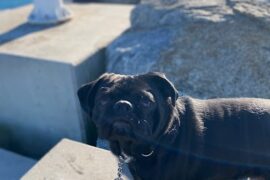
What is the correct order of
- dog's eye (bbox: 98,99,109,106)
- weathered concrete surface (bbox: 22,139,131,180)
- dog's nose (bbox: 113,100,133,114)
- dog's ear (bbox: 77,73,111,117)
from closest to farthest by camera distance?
1. dog's nose (bbox: 113,100,133,114)
2. dog's eye (bbox: 98,99,109,106)
3. dog's ear (bbox: 77,73,111,117)
4. weathered concrete surface (bbox: 22,139,131,180)

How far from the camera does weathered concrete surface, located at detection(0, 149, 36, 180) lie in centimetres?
373

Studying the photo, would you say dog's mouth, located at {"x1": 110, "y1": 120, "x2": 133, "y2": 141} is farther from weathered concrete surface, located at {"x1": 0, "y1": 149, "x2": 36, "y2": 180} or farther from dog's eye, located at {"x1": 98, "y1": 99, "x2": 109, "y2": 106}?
weathered concrete surface, located at {"x1": 0, "y1": 149, "x2": 36, "y2": 180}

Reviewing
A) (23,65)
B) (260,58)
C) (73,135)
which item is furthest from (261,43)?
(23,65)

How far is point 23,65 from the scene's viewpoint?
404cm

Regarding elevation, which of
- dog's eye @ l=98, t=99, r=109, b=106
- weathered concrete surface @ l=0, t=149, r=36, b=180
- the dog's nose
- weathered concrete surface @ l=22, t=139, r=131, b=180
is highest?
the dog's nose

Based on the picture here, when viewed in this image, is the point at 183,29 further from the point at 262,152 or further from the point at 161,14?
the point at 262,152

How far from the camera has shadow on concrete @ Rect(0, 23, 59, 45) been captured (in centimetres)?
448

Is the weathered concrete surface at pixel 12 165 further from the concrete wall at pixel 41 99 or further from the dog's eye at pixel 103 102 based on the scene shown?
the dog's eye at pixel 103 102

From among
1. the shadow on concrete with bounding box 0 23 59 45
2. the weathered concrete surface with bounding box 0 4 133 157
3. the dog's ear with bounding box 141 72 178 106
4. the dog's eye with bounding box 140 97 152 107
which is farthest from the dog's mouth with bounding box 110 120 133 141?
the shadow on concrete with bounding box 0 23 59 45

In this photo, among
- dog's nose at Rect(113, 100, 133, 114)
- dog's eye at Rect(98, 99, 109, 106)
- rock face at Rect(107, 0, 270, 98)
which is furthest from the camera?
rock face at Rect(107, 0, 270, 98)

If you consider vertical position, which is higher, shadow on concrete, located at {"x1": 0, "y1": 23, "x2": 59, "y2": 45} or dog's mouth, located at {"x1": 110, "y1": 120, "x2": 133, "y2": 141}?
dog's mouth, located at {"x1": 110, "y1": 120, "x2": 133, "y2": 141}

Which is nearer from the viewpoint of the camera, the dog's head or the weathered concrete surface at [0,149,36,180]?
the dog's head

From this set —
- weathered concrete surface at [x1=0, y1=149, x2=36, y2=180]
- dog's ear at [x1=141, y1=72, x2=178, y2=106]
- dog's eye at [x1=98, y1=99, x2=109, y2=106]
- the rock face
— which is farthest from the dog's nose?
weathered concrete surface at [x1=0, y1=149, x2=36, y2=180]

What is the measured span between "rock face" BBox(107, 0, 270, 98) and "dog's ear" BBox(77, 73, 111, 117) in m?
1.41
